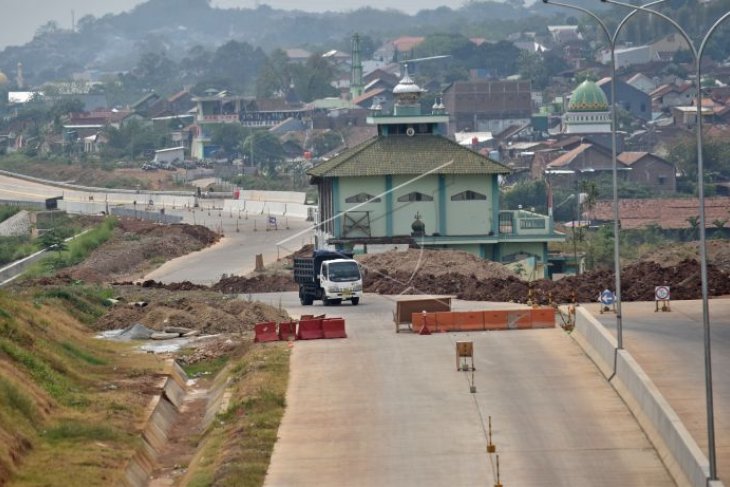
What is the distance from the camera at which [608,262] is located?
91.4 meters

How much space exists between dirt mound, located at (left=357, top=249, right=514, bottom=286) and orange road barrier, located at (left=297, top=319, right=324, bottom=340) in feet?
45.2

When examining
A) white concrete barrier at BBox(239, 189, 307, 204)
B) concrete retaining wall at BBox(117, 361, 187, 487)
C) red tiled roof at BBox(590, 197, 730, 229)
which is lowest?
concrete retaining wall at BBox(117, 361, 187, 487)

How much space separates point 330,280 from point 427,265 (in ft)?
30.1

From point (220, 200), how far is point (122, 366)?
92.5 m

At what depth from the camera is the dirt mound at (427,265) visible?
213 feet

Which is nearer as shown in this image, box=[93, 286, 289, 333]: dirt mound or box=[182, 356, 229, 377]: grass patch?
box=[182, 356, 229, 377]: grass patch

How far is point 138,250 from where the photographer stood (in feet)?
293

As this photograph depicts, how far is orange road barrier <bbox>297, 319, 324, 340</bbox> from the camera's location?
162 feet

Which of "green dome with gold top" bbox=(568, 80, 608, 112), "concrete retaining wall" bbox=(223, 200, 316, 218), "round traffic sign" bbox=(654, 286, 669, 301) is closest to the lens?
"round traffic sign" bbox=(654, 286, 669, 301)

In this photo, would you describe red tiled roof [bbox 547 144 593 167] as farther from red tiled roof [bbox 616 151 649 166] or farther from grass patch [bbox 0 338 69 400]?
grass patch [bbox 0 338 69 400]

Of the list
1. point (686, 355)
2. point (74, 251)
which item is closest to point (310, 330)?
point (686, 355)

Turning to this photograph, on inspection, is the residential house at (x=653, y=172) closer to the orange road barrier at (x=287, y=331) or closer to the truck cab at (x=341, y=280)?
the truck cab at (x=341, y=280)

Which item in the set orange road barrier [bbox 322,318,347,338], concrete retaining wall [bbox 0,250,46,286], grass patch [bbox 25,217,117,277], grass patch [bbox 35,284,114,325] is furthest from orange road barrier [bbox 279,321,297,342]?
grass patch [bbox 25,217,117,277]

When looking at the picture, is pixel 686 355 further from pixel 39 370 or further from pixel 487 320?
pixel 39 370
